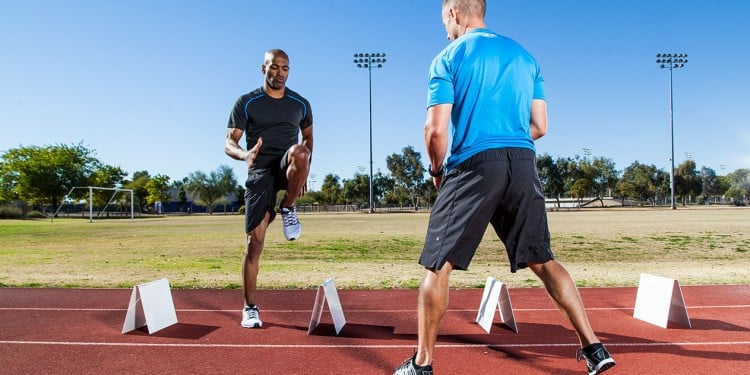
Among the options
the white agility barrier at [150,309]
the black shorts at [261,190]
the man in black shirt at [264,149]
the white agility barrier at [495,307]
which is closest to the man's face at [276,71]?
the man in black shirt at [264,149]

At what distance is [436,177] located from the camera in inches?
147

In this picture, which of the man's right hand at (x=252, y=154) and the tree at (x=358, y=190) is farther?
the tree at (x=358, y=190)

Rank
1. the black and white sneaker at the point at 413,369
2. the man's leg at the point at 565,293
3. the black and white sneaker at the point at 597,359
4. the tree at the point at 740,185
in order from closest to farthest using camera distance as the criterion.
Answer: the black and white sneaker at the point at 413,369 → the black and white sneaker at the point at 597,359 → the man's leg at the point at 565,293 → the tree at the point at 740,185

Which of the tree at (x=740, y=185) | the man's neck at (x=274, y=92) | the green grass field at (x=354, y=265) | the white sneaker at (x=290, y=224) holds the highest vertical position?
the tree at (x=740, y=185)

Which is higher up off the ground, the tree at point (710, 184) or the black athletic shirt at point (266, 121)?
the tree at point (710, 184)

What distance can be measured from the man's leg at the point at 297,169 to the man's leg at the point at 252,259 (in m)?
0.49

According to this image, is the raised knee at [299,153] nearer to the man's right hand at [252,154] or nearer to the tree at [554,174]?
the man's right hand at [252,154]

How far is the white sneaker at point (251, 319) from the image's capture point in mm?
5469

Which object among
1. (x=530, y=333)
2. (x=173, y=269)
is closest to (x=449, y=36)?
(x=530, y=333)

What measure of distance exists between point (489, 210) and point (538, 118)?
2.89 ft

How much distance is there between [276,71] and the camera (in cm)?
560

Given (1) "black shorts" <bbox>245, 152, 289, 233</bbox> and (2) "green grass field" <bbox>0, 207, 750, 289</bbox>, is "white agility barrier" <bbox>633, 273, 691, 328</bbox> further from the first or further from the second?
(1) "black shorts" <bbox>245, 152, 289, 233</bbox>

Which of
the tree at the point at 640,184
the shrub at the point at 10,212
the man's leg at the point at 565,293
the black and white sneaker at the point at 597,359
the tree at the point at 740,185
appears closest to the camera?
the black and white sneaker at the point at 597,359

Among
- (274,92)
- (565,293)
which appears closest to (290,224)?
(274,92)
